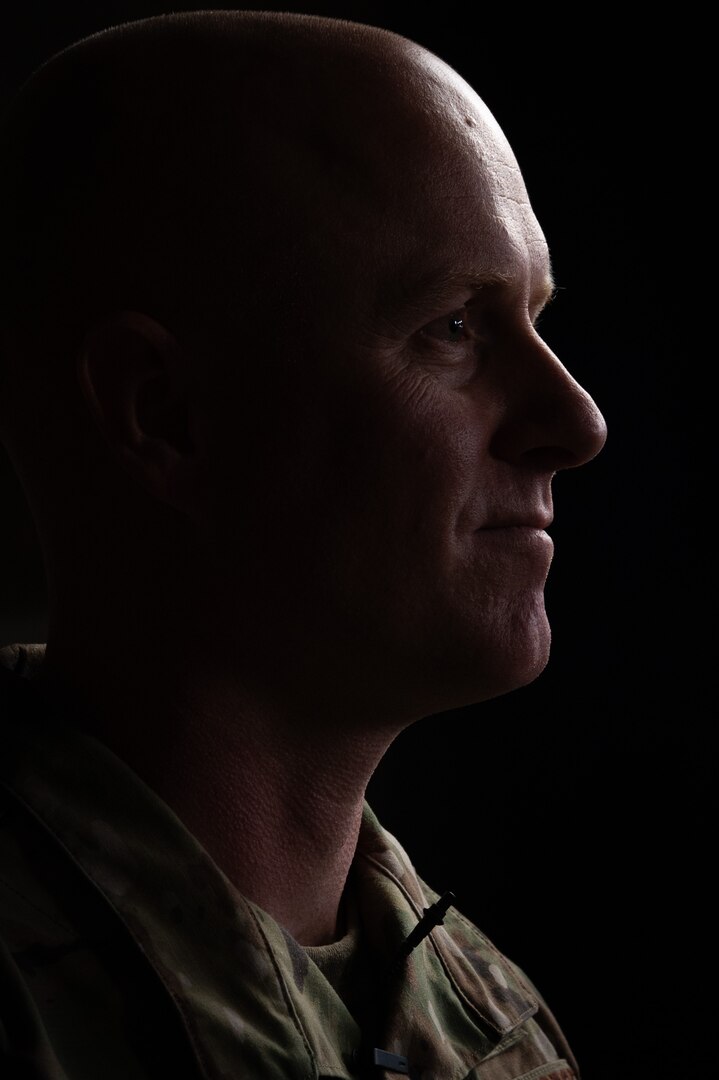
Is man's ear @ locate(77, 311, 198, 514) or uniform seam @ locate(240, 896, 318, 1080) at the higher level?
man's ear @ locate(77, 311, 198, 514)

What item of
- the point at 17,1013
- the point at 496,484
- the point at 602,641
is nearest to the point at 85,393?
the point at 496,484

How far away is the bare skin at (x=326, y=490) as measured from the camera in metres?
1.04

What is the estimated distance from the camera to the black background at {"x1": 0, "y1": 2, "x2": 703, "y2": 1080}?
6.02ft

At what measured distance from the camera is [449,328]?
1090 mm

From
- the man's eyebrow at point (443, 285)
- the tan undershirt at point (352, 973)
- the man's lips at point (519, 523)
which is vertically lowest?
the tan undershirt at point (352, 973)

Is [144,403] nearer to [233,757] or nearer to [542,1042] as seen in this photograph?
[233,757]

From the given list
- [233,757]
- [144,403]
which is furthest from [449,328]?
[233,757]

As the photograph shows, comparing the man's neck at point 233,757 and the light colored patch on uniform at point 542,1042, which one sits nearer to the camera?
the man's neck at point 233,757

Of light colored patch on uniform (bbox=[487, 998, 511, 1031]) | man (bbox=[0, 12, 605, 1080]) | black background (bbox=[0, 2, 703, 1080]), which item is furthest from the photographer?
black background (bbox=[0, 2, 703, 1080])

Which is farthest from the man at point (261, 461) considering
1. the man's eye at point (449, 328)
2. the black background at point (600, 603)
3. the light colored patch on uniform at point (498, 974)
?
the black background at point (600, 603)

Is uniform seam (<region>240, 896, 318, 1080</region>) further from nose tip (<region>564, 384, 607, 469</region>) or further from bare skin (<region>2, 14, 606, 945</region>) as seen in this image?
nose tip (<region>564, 384, 607, 469</region>)

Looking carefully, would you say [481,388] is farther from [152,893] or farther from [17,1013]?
[17,1013]

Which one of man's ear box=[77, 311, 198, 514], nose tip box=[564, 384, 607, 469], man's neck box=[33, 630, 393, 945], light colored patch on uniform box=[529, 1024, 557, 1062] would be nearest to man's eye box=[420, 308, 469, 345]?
nose tip box=[564, 384, 607, 469]

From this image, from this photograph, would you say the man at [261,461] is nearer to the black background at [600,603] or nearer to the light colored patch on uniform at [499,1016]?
the light colored patch on uniform at [499,1016]
